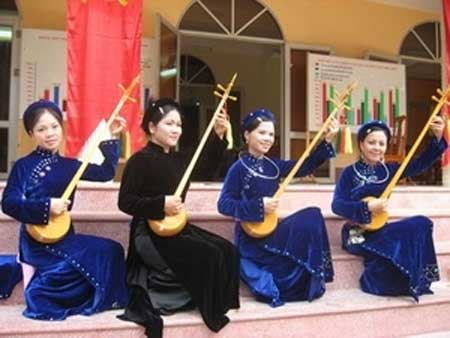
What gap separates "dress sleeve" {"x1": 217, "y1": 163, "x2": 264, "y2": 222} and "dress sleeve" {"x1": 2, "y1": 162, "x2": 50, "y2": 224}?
85 cm

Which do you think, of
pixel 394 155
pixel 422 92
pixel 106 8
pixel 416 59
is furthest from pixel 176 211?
pixel 422 92

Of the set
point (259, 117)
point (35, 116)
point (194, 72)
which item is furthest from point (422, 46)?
point (35, 116)

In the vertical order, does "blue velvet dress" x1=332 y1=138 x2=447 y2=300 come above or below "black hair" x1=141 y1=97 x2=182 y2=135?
below

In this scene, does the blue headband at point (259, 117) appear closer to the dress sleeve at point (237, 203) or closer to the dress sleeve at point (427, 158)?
the dress sleeve at point (237, 203)

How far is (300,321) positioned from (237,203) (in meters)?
0.62

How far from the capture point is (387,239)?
292 cm

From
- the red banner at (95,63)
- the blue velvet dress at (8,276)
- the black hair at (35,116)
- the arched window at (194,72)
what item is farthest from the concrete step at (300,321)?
the arched window at (194,72)

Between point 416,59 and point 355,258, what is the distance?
4988 millimetres

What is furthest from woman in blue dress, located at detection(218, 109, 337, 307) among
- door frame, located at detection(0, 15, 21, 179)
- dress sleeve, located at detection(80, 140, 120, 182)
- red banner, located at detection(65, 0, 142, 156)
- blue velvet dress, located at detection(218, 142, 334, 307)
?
door frame, located at detection(0, 15, 21, 179)

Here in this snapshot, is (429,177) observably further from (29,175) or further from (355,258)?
(29,175)

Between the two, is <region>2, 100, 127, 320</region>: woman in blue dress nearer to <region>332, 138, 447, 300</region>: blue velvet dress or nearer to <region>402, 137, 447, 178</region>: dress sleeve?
<region>332, 138, 447, 300</region>: blue velvet dress

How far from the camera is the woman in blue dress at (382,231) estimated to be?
9.31 feet

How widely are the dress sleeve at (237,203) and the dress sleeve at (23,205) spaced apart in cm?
85

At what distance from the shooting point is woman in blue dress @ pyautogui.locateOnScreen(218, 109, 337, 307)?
267 cm
